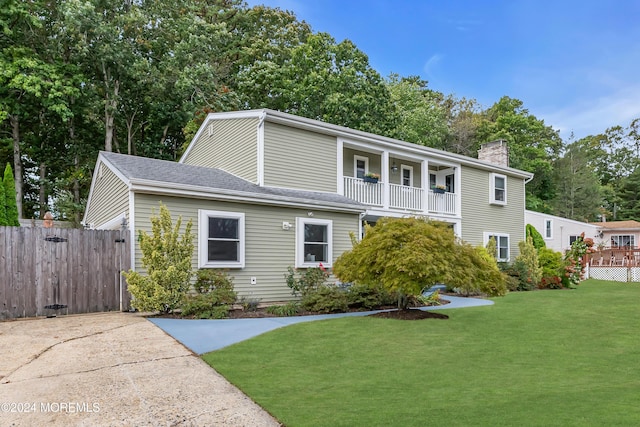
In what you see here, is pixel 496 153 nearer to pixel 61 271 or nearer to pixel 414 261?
pixel 414 261

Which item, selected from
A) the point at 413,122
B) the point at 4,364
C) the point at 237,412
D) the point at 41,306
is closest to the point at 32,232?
the point at 41,306

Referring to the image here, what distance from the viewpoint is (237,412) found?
3.88m

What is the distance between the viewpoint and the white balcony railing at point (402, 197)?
50.3 ft

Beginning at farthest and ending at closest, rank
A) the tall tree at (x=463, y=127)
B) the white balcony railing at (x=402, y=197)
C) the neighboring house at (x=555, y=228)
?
the tall tree at (x=463, y=127) < the neighboring house at (x=555, y=228) < the white balcony railing at (x=402, y=197)

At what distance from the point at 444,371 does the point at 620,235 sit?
36.9 meters

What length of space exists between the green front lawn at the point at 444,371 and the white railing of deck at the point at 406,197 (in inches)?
309

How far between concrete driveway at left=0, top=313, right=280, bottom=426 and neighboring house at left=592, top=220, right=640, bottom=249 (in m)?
37.0

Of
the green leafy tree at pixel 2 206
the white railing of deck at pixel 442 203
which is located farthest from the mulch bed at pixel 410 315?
the green leafy tree at pixel 2 206

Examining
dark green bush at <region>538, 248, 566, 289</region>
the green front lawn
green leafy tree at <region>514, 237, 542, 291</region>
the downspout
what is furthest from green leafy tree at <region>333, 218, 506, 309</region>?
dark green bush at <region>538, 248, 566, 289</region>

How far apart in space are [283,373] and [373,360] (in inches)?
55.0

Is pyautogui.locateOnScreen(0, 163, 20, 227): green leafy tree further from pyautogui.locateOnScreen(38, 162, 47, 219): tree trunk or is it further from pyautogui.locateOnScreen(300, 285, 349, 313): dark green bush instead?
pyautogui.locateOnScreen(300, 285, 349, 313): dark green bush

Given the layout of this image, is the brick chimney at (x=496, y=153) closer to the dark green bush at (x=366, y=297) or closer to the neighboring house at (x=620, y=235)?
the dark green bush at (x=366, y=297)

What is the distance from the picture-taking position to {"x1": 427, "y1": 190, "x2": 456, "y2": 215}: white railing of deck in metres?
17.7

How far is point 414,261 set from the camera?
8328mm
